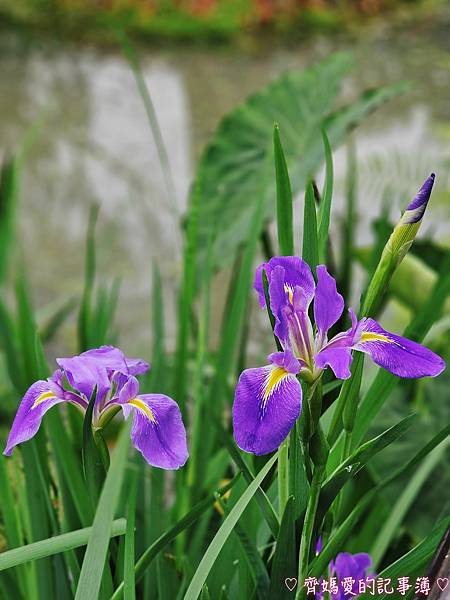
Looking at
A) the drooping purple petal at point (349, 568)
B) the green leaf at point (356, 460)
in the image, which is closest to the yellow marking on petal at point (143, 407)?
the green leaf at point (356, 460)

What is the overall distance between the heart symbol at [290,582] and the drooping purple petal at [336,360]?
151mm

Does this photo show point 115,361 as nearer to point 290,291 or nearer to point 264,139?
point 290,291

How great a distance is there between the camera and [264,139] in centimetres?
147

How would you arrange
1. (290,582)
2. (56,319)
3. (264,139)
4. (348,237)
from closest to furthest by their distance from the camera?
(290,582) → (348,237) → (264,139) → (56,319)

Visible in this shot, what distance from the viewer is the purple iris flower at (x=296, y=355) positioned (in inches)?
16.1

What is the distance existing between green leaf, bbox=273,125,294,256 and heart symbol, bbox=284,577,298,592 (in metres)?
0.20

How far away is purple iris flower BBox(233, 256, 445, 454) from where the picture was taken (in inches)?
16.1

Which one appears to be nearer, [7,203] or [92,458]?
[92,458]

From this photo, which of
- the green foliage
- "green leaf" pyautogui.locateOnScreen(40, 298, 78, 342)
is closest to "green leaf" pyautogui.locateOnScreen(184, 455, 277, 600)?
the green foliage

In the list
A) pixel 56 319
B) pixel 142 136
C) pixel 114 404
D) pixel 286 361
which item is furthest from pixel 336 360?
pixel 142 136

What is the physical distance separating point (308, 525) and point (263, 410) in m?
0.11

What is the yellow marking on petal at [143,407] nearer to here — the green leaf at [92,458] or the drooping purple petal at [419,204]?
the green leaf at [92,458]

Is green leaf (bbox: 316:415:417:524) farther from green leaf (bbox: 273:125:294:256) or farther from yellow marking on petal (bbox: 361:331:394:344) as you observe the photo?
green leaf (bbox: 273:125:294:256)

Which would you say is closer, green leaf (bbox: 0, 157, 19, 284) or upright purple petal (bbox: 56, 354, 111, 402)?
upright purple petal (bbox: 56, 354, 111, 402)
